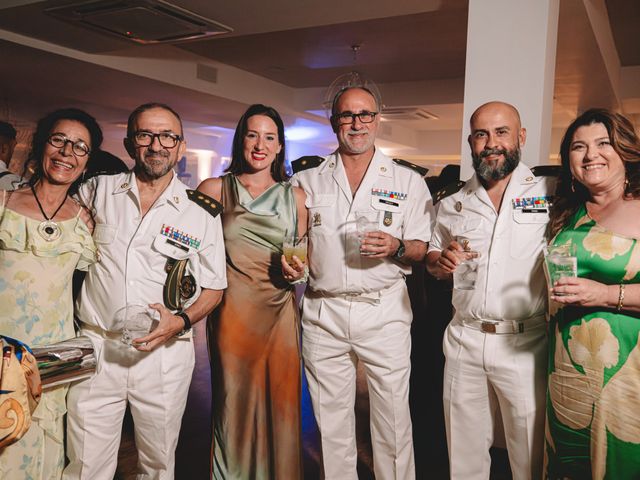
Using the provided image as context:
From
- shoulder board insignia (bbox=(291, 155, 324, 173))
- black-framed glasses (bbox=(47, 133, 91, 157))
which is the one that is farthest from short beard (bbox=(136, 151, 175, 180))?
shoulder board insignia (bbox=(291, 155, 324, 173))

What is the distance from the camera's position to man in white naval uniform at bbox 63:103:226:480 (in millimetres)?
2188

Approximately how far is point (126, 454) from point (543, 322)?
2.48 meters

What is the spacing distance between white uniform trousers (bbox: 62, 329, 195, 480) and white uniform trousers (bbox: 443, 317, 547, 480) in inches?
45.5

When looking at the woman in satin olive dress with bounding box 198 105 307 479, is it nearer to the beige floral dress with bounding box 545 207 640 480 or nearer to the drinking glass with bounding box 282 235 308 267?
the drinking glass with bounding box 282 235 308 267

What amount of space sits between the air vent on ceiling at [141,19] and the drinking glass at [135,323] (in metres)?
3.04

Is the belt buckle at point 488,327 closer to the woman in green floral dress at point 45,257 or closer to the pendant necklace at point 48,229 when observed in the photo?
the woman in green floral dress at point 45,257

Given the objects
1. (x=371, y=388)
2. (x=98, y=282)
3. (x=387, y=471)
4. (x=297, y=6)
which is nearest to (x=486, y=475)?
(x=387, y=471)

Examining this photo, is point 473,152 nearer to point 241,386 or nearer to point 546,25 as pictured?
point 546,25

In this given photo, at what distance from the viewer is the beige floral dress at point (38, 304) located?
1992mm

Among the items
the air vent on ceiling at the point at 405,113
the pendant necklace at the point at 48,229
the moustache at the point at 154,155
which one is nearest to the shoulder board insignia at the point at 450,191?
the moustache at the point at 154,155

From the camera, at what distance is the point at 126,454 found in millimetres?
3359

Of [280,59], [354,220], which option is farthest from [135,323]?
[280,59]

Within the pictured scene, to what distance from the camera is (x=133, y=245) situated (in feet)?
7.29

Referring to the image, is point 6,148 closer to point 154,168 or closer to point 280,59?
point 154,168
